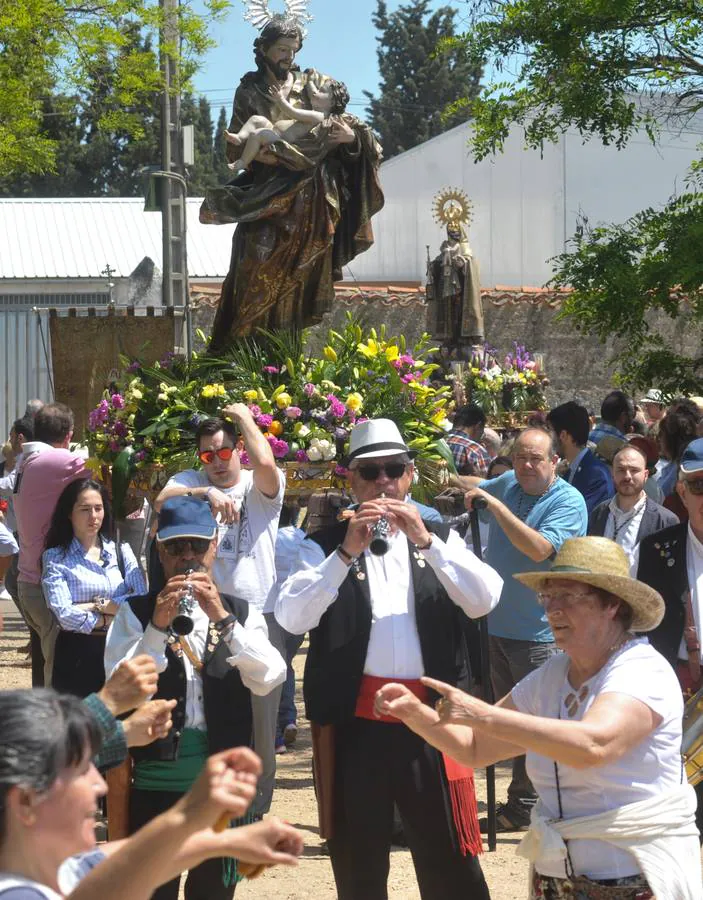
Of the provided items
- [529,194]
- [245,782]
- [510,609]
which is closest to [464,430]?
[510,609]

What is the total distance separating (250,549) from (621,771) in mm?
3069

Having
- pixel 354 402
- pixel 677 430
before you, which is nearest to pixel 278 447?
pixel 354 402

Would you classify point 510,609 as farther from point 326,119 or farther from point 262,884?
point 326,119

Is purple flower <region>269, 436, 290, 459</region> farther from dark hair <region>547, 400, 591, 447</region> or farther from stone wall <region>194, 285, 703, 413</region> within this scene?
stone wall <region>194, 285, 703, 413</region>

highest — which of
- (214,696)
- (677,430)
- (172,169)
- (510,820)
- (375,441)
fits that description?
(172,169)

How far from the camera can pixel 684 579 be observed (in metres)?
5.63

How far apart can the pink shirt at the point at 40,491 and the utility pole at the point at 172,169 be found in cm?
703

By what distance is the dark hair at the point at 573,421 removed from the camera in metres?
8.30

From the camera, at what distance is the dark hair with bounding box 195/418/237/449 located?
6.72m

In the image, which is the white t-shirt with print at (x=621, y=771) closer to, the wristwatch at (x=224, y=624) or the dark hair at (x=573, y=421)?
the wristwatch at (x=224, y=624)

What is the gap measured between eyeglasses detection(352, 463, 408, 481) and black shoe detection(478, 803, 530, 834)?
2.53 meters

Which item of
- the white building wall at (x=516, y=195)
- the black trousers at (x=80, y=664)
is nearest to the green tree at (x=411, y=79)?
the white building wall at (x=516, y=195)

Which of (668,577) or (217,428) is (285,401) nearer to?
(217,428)

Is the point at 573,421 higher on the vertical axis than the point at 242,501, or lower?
higher
